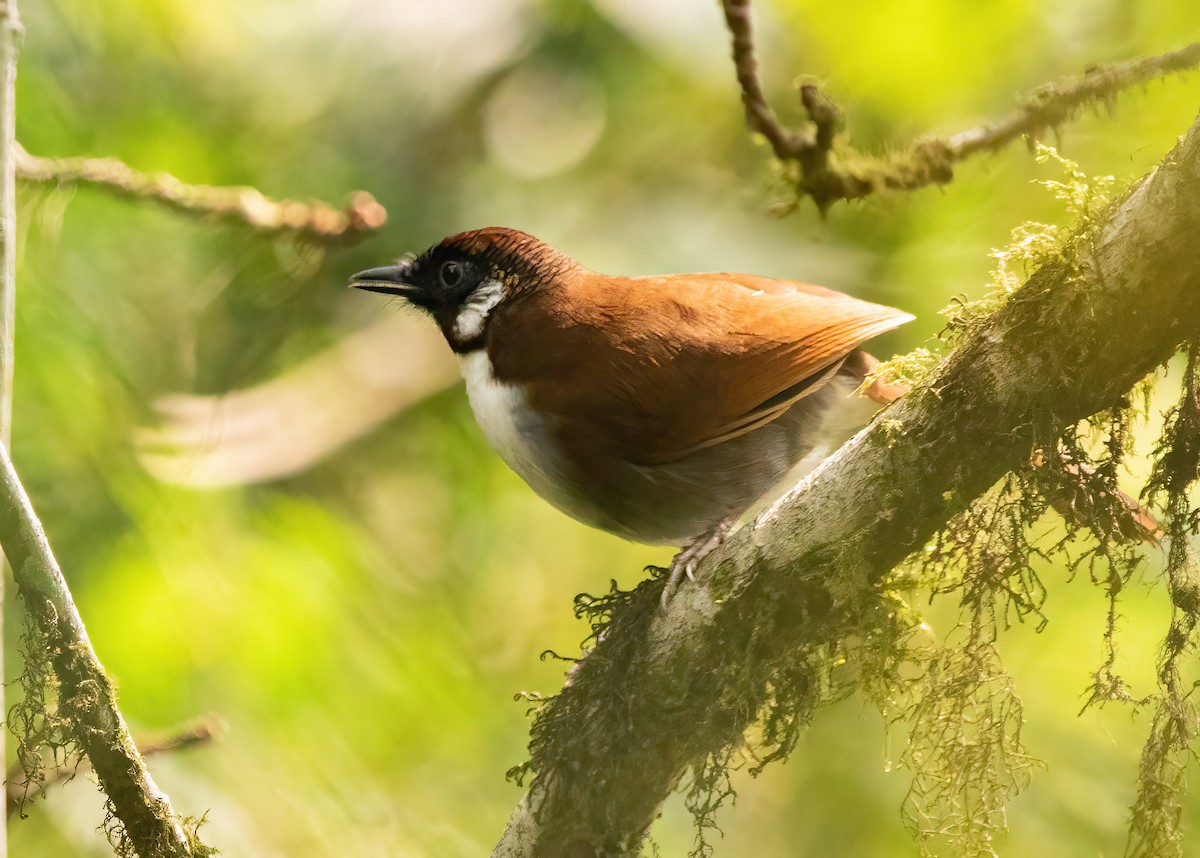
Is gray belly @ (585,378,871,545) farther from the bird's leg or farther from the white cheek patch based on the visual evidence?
the white cheek patch

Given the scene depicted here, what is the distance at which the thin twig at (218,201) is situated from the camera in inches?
107

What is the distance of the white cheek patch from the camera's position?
2465mm

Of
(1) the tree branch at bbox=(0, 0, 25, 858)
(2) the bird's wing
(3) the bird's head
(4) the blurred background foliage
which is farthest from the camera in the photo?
(4) the blurred background foliage

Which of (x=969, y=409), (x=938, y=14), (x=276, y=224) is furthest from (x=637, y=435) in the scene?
(x=938, y=14)

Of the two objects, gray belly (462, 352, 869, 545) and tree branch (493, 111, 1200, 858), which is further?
gray belly (462, 352, 869, 545)

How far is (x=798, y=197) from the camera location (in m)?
2.66

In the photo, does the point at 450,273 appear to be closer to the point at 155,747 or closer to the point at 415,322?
the point at 415,322

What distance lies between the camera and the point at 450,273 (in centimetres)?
255

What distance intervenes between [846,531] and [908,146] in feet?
5.12

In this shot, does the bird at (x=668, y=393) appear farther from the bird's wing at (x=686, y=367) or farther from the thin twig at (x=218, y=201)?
the thin twig at (x=218, y=201)

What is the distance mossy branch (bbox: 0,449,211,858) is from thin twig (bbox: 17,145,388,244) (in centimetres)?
147

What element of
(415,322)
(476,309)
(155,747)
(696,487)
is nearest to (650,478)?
(696,487)

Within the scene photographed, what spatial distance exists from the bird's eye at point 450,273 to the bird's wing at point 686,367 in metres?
0.39

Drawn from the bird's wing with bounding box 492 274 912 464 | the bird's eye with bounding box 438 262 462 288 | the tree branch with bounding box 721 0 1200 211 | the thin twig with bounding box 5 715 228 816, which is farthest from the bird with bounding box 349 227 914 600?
the thin twig with bounding box 5 715 228 816
